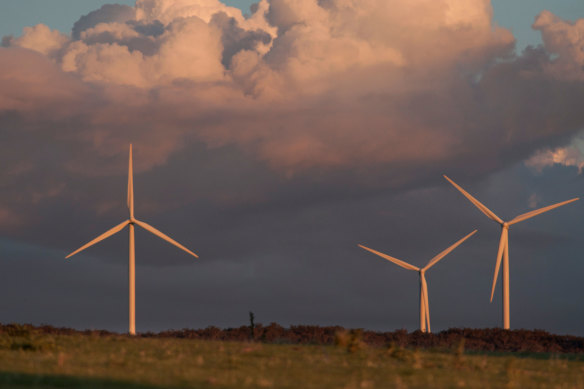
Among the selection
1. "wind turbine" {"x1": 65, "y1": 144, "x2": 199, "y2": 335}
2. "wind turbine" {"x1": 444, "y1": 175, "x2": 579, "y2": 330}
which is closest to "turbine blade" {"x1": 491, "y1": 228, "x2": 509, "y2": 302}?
"wind turbine" {"x1": 444, "y1": 175, "x2": 579, "y2": 330}

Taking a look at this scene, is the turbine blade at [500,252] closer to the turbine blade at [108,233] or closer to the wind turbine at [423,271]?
the wind turbine at [423,271]

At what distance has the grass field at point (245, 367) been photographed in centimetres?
2923

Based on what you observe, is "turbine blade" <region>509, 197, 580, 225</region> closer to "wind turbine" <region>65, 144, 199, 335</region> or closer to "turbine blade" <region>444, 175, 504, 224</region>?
"turbine blade" <region>444, 175, 504, 224</region>

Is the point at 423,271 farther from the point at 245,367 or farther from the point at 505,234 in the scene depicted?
the point at 245,367

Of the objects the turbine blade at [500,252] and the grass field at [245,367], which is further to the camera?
the turbine blade at [500,252]

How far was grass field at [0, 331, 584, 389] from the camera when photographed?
95.9 feet

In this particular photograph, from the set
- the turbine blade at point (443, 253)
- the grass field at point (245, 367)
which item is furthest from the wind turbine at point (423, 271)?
the grass field at point (245, 367)

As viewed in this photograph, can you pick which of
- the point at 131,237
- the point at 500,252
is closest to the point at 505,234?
the point at 500,252

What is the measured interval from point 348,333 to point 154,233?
115ft

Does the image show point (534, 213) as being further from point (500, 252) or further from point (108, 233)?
point (108, 233)

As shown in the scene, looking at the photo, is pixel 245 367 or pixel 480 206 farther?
pixel 480 206

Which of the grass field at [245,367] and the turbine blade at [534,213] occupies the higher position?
the turbine blade at [534,213]

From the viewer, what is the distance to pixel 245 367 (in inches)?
1341

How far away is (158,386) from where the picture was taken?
91.7ft
